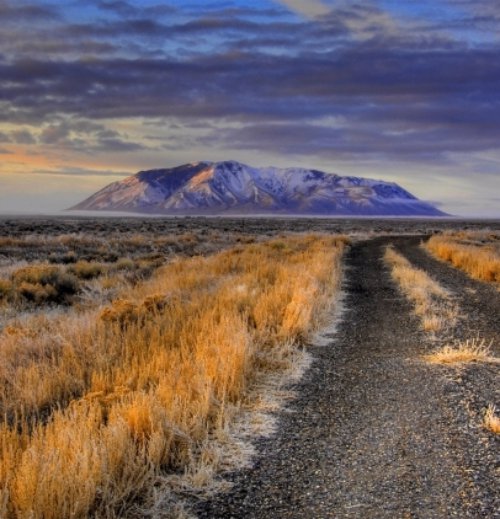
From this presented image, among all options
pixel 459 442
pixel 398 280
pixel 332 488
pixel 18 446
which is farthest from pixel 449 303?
pixel 18 446

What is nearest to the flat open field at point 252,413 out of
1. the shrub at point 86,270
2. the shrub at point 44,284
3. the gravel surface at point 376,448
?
the gravel surface at point 376,448

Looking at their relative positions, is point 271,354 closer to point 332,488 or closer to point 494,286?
point 332,488

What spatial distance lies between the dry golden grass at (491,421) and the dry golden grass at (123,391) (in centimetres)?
263

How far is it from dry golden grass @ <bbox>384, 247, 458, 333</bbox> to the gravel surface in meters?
2.23

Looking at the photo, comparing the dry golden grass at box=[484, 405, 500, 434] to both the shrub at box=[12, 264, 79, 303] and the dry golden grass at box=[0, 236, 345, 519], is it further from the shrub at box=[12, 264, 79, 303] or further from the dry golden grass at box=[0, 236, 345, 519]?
the shrub at box=[12, 264, 79, 303]

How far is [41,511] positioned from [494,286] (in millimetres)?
17445

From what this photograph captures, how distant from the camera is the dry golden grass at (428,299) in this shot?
11202 mm

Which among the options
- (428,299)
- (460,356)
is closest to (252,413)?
(460,356)

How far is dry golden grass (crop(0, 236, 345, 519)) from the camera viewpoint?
A: 12.8ft

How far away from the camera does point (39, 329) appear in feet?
33.6

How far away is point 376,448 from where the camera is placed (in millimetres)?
5074

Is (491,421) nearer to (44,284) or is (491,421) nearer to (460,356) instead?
(460,356)

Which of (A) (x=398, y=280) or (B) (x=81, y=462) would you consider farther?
(A) (x=398, y=280)

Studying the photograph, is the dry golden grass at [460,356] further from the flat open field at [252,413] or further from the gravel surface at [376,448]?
the gravel surface at [376,448]
